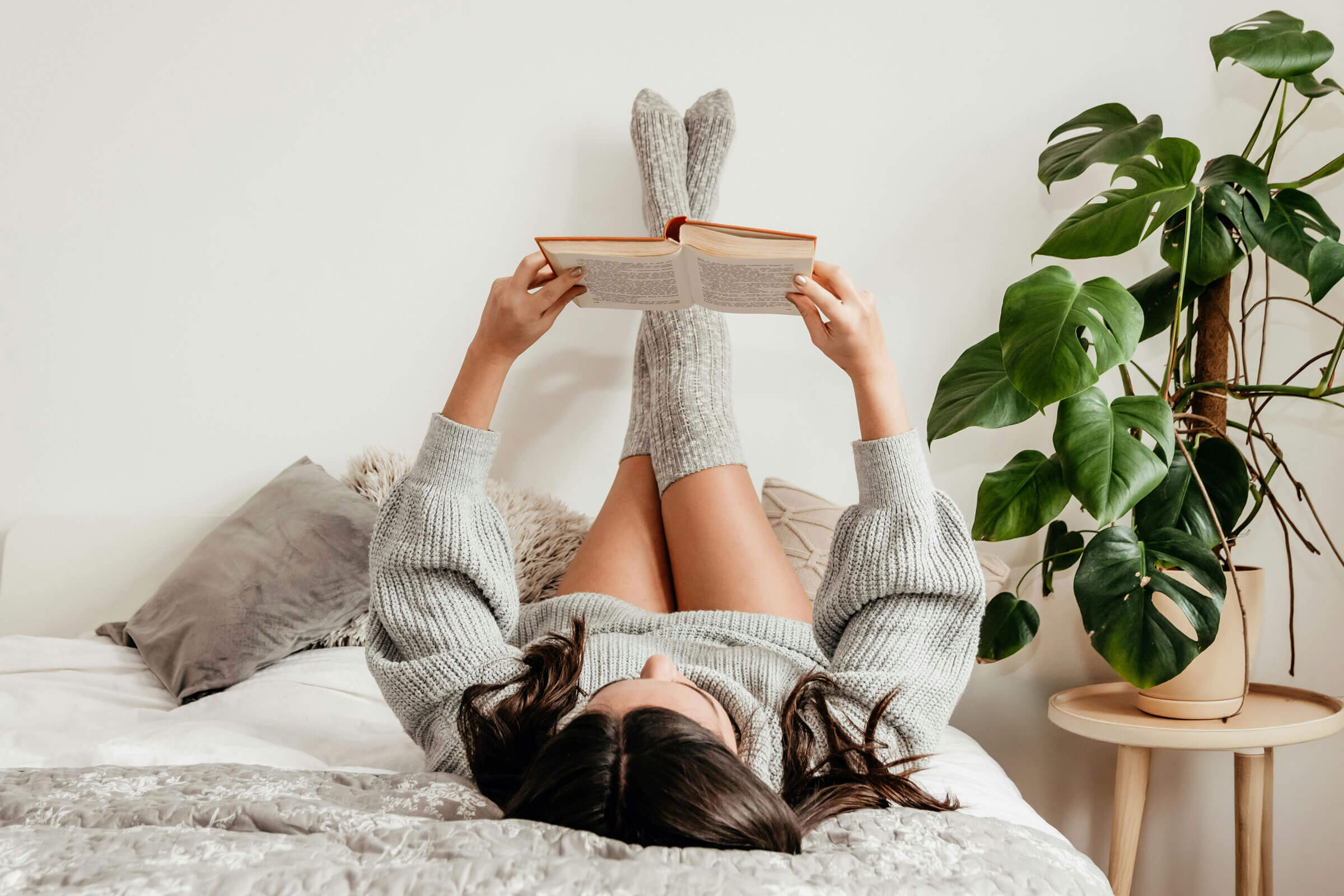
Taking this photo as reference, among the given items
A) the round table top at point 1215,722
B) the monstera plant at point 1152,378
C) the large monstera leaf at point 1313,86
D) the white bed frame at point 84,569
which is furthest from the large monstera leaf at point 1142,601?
the white bed frame at point 84,569

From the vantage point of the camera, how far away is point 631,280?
3.00 ft

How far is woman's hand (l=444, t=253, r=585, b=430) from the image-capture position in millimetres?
947

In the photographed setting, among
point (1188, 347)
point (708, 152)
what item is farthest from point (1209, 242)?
point (708, 152)

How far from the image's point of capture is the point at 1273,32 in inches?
48.1

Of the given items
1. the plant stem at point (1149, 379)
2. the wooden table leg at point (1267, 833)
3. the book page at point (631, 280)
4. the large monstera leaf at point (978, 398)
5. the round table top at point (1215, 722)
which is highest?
the book page at point (631, 280)

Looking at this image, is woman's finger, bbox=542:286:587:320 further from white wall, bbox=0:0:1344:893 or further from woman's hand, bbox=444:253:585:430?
white wall, bbox=0:0:1344:893

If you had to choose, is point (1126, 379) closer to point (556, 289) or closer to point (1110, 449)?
point (1110, 449)

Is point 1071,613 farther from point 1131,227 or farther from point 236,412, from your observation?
point 236,412

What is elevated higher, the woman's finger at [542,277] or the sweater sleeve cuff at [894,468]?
the woman's finger at [542,277]

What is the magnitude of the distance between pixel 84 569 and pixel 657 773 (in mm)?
1452

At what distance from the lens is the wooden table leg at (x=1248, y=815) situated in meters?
1.29

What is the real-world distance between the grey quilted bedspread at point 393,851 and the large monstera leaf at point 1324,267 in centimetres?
97

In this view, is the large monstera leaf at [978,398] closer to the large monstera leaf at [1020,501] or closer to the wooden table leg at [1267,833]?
the large monstera leaf at [1020,501]

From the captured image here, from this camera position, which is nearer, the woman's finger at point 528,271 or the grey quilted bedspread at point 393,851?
the grey quilted bedspread at point 393,851
